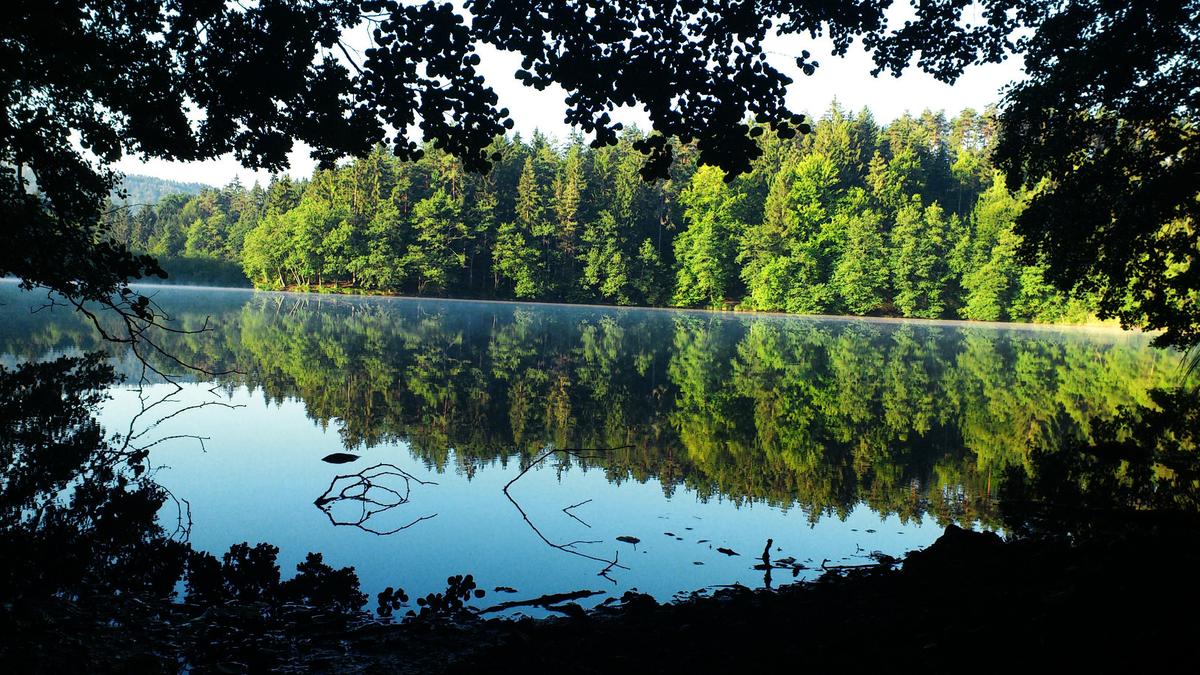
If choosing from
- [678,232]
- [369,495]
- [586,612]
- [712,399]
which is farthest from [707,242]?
[586,612]

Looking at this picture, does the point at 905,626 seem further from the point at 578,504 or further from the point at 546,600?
the point at 578,504

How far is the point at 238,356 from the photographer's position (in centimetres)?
2309

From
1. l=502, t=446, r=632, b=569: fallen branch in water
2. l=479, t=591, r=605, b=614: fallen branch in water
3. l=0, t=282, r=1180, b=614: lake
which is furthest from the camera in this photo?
l=0, t=282, r=1180, b=614: lake

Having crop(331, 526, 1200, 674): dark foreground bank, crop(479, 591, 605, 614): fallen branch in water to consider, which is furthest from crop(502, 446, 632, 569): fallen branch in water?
crop(331, 526, 1200, 674): dark foreground bank

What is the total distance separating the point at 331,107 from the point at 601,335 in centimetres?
3140

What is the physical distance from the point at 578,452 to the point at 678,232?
257 feet

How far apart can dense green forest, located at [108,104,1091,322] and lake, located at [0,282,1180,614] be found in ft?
167

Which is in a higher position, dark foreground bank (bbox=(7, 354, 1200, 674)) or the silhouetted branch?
dark foreground bank (bbox=(7, 354, 1200, 674))

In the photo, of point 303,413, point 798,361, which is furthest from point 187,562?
point 798,361

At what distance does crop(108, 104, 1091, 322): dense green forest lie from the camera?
75250 mm

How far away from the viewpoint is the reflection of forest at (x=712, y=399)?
1116 centimetres

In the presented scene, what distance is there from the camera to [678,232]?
289ft

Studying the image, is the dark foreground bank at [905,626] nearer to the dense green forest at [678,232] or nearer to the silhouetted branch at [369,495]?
the silhouetted branch at [369,495]

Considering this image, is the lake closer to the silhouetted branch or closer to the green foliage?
the silhouetted branch
